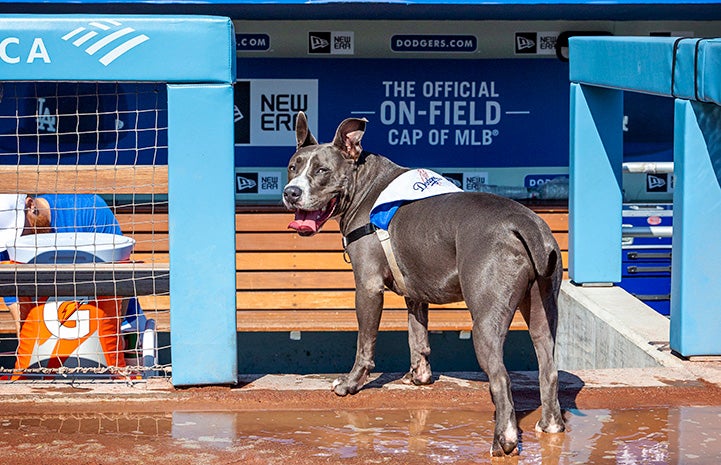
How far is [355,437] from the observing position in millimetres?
4758

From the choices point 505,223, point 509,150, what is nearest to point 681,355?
point 505,223

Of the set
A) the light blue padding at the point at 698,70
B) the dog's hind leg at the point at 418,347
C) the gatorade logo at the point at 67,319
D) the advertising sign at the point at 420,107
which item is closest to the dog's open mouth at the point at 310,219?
the dog's hind leg at the point at 418,347

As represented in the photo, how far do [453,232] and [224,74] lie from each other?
1384 millimetres

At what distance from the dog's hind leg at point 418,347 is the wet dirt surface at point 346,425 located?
0.10m

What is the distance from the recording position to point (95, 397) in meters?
5.34

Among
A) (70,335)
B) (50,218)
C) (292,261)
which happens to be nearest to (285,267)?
(292,261)

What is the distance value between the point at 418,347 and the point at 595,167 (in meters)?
2.95

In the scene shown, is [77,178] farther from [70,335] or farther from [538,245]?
[538,245]

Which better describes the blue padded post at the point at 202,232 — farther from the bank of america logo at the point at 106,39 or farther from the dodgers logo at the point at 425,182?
the dodgers logo at the point at 425,182

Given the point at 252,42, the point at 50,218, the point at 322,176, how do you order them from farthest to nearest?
the point at 252,42, the point at 50,218, the point at 322,176

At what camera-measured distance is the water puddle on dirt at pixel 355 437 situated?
4469 millimetres

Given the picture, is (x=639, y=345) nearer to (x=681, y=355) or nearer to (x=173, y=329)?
(x=681, y=355)

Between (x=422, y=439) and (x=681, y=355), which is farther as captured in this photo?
(x=681, y=355)

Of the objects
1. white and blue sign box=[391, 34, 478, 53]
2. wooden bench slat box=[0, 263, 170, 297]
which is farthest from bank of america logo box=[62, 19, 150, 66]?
white and blue sign box=[391, 34, 478, 53]
